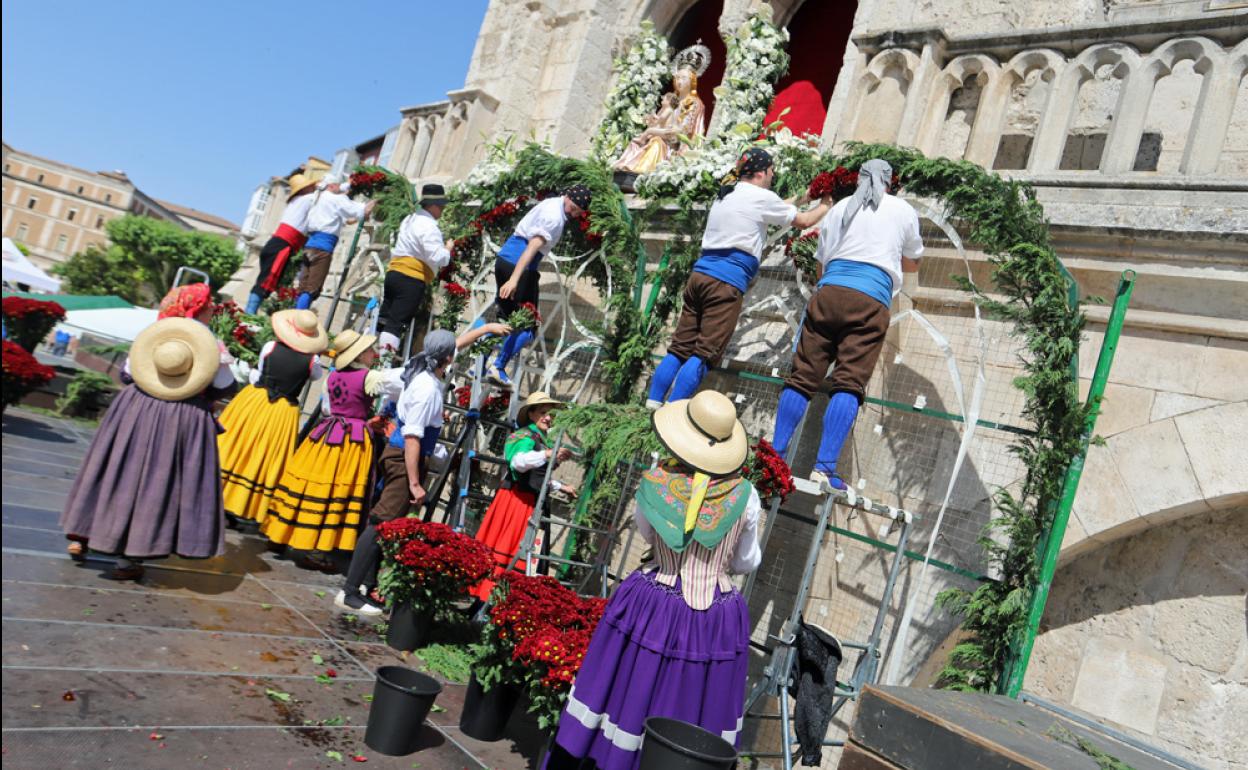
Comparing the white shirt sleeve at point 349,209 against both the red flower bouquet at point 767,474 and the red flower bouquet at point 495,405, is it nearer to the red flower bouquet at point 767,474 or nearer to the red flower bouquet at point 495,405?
the red flower bouquet at point 495,405

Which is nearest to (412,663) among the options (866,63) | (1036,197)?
(1036,197)

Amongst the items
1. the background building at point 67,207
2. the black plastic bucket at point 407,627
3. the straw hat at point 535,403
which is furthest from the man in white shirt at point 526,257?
the background building at point 67,207

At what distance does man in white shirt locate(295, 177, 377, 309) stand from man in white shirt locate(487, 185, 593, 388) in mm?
2779

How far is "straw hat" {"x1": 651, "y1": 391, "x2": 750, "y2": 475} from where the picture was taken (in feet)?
12.3

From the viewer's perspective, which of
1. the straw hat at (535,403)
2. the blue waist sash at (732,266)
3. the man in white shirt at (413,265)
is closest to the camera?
the blue waist sash at (732,266)

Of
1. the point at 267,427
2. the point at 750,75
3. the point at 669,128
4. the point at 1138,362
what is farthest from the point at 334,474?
the point at 1138,362

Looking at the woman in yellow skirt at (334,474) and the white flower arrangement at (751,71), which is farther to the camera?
the white flower arrangement at (751,71)

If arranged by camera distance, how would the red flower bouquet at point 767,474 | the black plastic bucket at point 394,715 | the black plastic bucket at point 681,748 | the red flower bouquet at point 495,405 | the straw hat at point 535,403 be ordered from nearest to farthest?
the black plastic bucket at point 681,748 → the black plastic bucket at point 394,715 → the red flower bouquet at point 767,474 → the straw hat at point 535,403 → the red flower bouquet at point 495,405

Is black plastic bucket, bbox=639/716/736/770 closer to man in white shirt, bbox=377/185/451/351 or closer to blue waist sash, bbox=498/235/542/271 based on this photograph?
blue waist sash, bbox=498/235/542/271

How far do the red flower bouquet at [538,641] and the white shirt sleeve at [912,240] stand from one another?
101 inches

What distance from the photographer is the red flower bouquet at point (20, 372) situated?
27.7ft

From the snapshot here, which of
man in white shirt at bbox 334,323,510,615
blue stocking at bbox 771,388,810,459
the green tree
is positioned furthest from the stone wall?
the green tree

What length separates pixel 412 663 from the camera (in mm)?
5336

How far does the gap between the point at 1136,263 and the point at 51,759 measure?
544 cm
